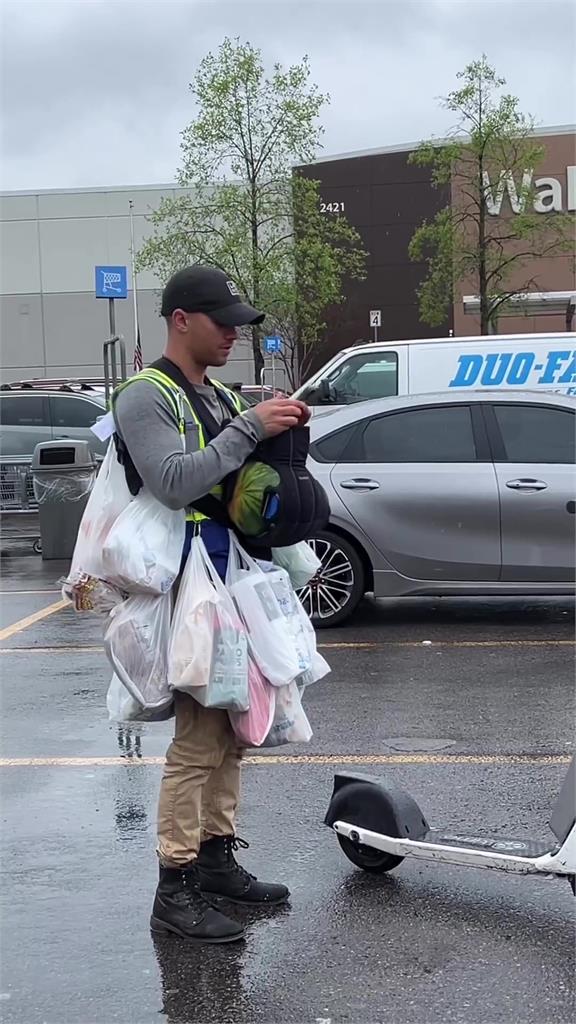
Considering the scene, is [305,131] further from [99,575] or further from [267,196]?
[99,575]

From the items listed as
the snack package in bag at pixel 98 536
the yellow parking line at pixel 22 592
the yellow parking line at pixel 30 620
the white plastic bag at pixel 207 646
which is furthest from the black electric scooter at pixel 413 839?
the yellow parking line at pixel 22 592

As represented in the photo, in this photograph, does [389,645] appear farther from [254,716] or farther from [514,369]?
[514,369]

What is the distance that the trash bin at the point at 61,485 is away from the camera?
12266 mm

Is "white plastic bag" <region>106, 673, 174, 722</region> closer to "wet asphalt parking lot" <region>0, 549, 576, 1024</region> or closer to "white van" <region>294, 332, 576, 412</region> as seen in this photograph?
"wet asphalt parking lot" <region>0, 549, 576, 1024</region>

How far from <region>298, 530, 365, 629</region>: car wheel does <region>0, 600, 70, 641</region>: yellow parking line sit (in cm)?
181

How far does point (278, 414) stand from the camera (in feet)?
10.7

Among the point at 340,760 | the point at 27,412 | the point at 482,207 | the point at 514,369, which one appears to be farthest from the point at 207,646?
the point at 482,207

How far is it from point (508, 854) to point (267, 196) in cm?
2731

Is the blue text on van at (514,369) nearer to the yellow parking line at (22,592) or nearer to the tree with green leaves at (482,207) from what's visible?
the yellow parking line at (22,592)

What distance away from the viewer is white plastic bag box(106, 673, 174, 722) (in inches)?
132

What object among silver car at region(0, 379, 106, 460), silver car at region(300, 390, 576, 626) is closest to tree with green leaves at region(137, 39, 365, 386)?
silver car at region(0, 379, 106, 460)

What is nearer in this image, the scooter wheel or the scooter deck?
the scooter deck

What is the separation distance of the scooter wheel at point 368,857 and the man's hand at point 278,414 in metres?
Answer: 1.39

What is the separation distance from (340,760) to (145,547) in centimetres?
214
